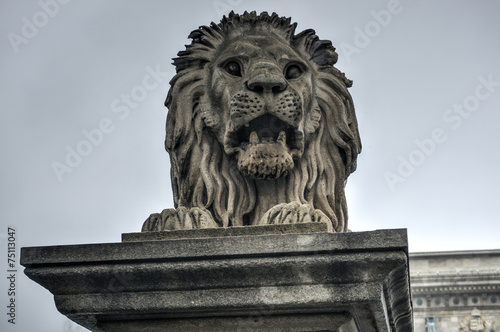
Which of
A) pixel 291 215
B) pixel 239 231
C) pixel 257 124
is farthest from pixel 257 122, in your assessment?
pixel 239 231

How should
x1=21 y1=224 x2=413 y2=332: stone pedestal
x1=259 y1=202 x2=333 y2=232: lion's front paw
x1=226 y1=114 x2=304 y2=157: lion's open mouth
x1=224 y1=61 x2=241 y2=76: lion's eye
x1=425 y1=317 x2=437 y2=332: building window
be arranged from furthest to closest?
x1=425 y1=317 x2=437 y2=332: building window < x1=224 y1=61 x2=241 y2=76: lion's eye < x1=226 y1=114 x2=304 y2=157: lion's open mouth < x1=259 y1=202 x2=333 y2=232: lion's front paw < x1=21 y1=224 x2=413 y2=332: stone pedestal

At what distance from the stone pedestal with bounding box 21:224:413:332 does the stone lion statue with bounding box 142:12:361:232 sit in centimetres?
81

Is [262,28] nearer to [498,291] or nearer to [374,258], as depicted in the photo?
[374,258]

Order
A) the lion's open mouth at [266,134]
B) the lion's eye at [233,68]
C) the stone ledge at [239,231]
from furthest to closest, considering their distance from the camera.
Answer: the lion's eye at [233,68], the lion's open mouth at [266,134], the stone ledge at [239,231]

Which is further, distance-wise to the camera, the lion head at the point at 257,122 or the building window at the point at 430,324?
the building window at the point at 430,324

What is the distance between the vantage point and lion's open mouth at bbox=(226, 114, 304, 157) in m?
6.10

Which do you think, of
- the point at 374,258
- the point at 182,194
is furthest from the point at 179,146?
the point at 374,258

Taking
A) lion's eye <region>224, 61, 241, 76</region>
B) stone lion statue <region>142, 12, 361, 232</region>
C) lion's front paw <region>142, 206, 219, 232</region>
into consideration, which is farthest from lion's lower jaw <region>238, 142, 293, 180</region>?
lion's eye <region>224, 61, 241, 76</region>

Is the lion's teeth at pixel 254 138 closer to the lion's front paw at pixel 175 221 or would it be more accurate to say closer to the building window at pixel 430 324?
the lion's front paw at pixel 175 221

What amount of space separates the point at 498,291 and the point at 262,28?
21671mm

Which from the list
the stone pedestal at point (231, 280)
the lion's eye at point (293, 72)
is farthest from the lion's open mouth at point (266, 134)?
the stone pedestal at point (231, 280)

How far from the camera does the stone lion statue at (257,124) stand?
19.9 feet

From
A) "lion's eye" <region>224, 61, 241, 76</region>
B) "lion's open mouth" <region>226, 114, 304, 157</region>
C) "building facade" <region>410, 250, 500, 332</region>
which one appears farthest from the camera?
"building facade" <region>410, 250, 500, 332</region>

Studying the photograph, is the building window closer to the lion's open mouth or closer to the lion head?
the lion head
